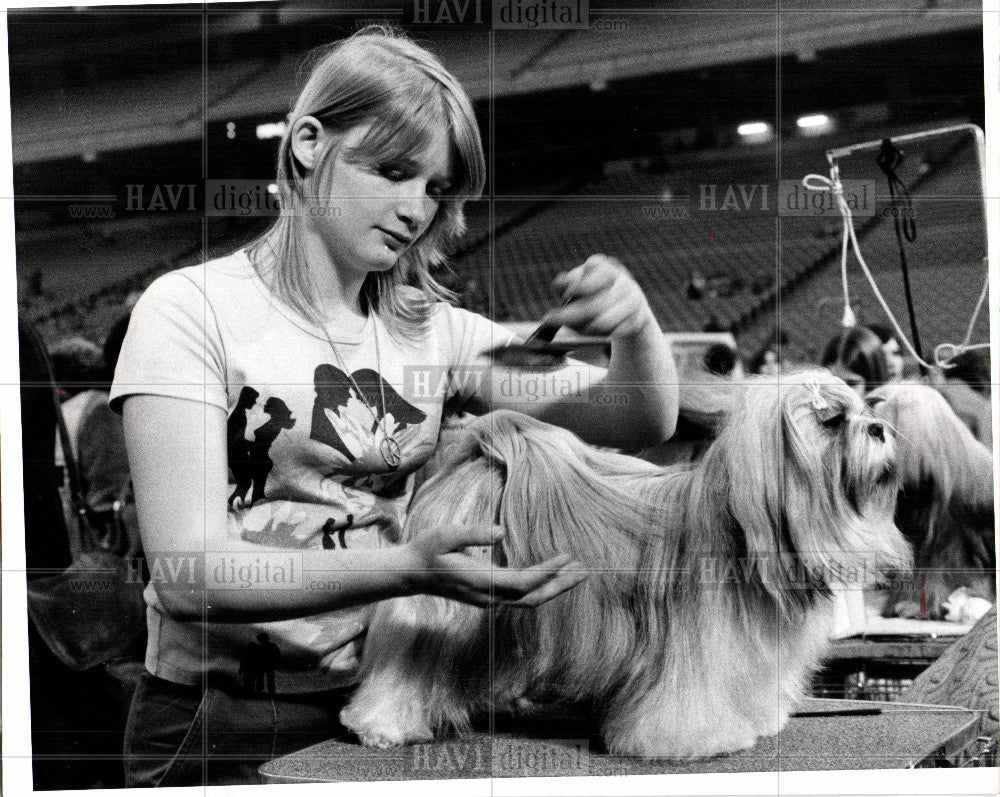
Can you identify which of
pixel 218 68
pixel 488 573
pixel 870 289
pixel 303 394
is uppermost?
pixel 218 68

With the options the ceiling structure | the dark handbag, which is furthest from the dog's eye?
the dark handbag

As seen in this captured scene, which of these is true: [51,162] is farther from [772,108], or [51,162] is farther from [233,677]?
[772,108]

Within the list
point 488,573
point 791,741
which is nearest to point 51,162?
point 488,573

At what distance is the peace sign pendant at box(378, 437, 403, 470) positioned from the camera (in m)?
2.96

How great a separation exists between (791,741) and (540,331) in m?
1.34

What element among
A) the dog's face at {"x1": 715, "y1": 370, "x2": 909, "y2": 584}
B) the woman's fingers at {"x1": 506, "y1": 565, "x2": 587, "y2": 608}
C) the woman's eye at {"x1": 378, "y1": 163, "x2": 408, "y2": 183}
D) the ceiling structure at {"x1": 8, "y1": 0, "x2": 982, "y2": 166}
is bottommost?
the woman's fingers at {"x1": 506, "y1": 565, "x2": 587, "y2": 608}

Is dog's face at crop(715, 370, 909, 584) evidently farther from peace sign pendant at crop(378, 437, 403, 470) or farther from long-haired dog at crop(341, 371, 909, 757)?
peace sign pendant at crop(378, 437, 403, 470)

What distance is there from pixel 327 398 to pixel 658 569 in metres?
1.02

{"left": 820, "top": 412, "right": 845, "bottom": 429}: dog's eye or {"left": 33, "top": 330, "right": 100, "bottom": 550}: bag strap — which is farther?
{"left": 33, "top": 330, "right": 100, "bottom": 550}: bag strap

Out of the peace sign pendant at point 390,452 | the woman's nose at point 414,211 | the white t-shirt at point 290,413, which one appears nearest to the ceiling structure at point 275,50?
the woman's nose at point 414,211

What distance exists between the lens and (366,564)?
2949 mm

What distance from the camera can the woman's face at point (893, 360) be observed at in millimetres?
2992

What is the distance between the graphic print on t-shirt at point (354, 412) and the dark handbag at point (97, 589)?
23.7 inches

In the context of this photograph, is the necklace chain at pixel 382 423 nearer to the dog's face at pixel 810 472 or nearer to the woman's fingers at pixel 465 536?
the woman's fingers at pixel 465 536
